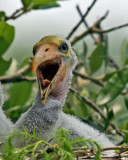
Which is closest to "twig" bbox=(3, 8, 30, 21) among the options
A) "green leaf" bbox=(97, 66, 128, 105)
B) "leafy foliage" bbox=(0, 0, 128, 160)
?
"leafy foliage" bbox=(0, 0, 128, 160)

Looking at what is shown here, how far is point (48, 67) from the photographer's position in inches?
88.3

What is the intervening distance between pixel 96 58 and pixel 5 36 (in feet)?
2.61

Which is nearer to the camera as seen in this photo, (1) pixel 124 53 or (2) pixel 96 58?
(2) pixel 96 58

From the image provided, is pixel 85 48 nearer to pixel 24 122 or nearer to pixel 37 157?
pixel 24 122

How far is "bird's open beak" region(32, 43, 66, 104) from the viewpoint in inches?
83.9

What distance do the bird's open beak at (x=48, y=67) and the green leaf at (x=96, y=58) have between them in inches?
42.7

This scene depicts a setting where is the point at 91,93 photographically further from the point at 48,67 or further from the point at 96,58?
the point at 48,67

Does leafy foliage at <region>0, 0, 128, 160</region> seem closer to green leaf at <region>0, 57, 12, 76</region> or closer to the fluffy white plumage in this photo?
green leaf at <region>0, 57, 12, 76</region>

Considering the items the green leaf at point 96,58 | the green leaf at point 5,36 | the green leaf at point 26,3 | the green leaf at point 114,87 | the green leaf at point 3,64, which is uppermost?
the green leaf at point 26,3

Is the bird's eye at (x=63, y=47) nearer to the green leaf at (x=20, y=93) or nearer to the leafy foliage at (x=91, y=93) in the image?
the leafy foliage at (x=91, y=93)

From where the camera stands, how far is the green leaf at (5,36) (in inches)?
117

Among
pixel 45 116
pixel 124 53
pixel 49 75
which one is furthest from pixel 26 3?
pixel 45 116

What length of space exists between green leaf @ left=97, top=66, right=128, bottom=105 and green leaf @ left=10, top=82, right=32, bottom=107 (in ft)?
2.05

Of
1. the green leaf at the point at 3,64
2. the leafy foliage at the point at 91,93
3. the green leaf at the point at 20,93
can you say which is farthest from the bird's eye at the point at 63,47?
the green leaf at the point at 20,93
